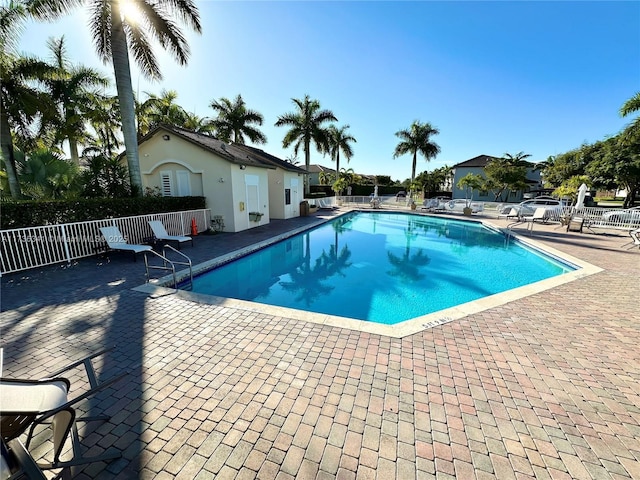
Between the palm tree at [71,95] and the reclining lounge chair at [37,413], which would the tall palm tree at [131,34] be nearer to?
the palm tree at [71,95]

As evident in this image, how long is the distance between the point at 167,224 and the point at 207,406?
993cm

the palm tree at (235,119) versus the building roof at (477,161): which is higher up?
the palm tree at (235,119)

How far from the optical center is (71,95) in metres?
14.9

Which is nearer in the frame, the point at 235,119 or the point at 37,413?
the point at 37,413

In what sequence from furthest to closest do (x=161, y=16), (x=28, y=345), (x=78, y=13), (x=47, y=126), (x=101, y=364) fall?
(x=47, y=126) → (x=161, y=16) → (x=78, y=13) → (x=28, y=345) → (x=101, y=364)

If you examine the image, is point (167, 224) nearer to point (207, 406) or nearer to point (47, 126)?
point (207, 406)

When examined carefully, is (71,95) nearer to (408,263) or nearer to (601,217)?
(408,263)

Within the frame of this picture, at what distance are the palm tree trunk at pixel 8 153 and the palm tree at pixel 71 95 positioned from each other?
101 inches

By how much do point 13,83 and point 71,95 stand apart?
168 inches

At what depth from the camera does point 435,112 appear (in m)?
30.0

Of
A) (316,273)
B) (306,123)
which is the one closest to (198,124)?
(306,123)

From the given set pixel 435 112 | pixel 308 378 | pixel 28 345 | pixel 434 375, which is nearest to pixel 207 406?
pixel 308 378

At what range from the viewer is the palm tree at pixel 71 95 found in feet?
47.2

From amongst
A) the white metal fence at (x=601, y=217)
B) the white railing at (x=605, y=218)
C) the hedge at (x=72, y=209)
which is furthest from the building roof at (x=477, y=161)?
the hedge at (x=72, y=209)
